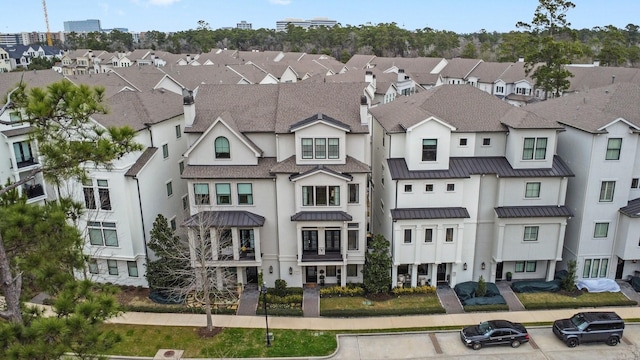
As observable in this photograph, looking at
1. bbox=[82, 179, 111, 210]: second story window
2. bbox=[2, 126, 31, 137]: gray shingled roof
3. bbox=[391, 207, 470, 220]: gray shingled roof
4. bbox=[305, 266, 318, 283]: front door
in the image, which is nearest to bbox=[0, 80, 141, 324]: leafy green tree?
bbox=[82, 179, 111, 210]: second story window

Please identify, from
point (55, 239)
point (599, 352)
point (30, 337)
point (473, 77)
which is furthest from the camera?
point (473, 77)

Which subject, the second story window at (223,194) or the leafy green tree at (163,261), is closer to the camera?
the leafy green tree at (163,261)

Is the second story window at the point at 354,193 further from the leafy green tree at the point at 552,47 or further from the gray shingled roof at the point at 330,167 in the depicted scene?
the leafy green tree at the point at 552,47

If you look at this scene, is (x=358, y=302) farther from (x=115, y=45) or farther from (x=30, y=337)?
(x=115, y=45)

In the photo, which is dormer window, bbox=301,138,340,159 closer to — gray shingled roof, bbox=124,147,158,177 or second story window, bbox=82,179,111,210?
gray shingled roof, bbox=124,147,158,177

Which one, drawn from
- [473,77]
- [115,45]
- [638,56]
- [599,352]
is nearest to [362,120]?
[599,352]

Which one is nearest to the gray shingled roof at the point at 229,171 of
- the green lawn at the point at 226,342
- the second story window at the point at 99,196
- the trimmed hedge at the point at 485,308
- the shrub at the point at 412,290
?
the second story window at the point at 99,196
